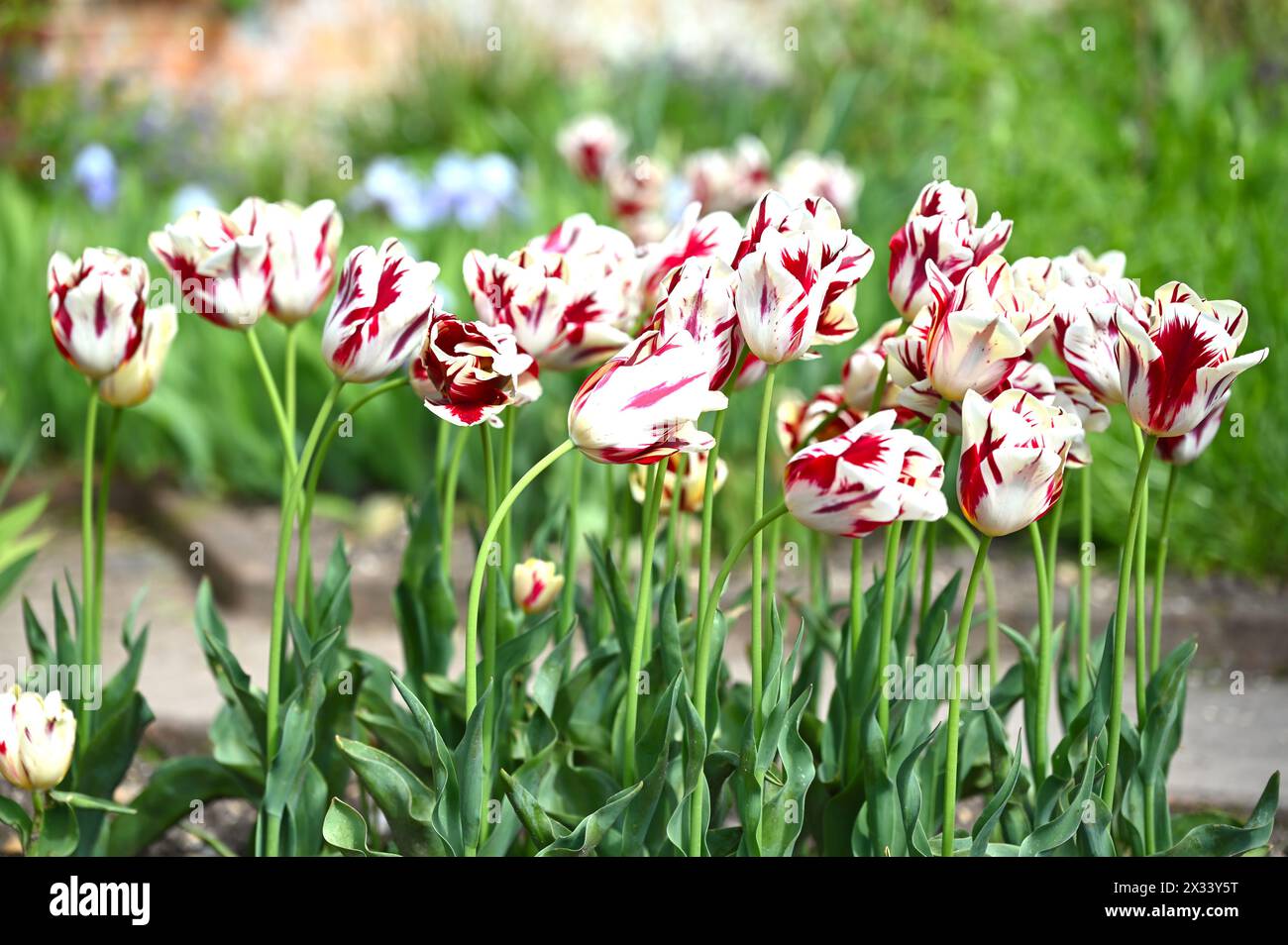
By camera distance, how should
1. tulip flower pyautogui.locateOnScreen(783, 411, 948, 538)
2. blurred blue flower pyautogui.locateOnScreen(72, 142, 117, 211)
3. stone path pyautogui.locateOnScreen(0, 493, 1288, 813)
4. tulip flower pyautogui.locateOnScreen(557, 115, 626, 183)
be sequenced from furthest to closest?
1. blurred blue flower pyautogui.locateOnScreen(72, 142, 117, 211)
2. tulip flower pyautogui.locateOnScreen(557, 115, 626, 183)
3. stone path pyautogui.locateOnScreen(0, 493, 1288, 813)
4. tulip flower pyautogui.locateOnScreen(783, 411, 948, 538)

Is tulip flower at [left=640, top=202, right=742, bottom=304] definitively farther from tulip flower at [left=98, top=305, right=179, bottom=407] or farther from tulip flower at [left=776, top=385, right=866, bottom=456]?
tulip flower at [left=98, top=305, right=179, bottom=407]

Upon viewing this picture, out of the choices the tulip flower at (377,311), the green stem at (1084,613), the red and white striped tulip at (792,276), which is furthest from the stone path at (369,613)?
the red and white striped tulip at (792,276)

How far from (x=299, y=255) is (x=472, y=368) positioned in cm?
30

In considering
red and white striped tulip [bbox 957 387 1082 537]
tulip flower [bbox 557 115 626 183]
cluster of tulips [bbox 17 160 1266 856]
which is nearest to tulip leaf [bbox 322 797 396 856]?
cluster of tulips [bbox 17 160 1266 856]

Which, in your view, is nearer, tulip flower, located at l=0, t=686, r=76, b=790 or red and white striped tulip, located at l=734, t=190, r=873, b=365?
red and white striped tulip, located at l=734, t=190, r=873, b=365

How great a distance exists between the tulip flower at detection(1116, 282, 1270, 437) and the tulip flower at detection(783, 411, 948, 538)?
21 centimetres

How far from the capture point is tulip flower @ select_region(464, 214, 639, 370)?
1313 millimetres

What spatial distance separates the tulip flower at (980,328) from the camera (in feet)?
3.77

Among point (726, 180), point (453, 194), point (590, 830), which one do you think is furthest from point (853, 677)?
point (453, 194)

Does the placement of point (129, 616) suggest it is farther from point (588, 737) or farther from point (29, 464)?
point (29, 464)

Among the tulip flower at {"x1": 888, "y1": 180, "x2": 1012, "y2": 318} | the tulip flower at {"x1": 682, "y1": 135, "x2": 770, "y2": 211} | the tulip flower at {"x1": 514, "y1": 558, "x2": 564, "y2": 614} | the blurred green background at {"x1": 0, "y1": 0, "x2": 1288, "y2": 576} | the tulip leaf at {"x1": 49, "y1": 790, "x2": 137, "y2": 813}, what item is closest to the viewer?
the tulip flower at {"x1": 888, "y1": 180, "x2": 1012, "y2": 318}

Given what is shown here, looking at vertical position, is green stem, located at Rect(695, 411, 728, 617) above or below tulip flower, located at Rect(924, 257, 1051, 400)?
below

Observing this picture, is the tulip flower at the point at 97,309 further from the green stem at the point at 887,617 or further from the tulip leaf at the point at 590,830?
the green stem at the point at 887,617
